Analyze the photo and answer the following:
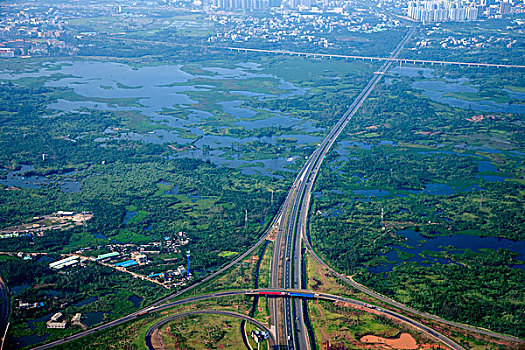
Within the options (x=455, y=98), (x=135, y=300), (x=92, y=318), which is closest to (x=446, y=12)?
(x=455, y=98)

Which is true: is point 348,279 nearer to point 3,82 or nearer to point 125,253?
point 125,253

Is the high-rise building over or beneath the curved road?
over

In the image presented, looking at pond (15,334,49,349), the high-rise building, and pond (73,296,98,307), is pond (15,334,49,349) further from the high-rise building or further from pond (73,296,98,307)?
the high-rise building

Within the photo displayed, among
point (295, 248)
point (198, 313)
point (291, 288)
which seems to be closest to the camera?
point (198, 313)

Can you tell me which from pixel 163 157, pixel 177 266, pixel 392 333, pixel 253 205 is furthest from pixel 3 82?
pixel 392 333

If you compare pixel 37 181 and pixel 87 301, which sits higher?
pixel 37 181

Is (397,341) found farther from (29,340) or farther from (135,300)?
(29,340)

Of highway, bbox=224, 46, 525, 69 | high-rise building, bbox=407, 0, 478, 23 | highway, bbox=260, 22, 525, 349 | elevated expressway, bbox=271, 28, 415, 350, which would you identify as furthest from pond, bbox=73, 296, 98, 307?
high-rise building, bbox=407, 0, 478, 23

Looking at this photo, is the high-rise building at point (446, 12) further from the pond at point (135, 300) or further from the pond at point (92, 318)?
the pond at point (92, 318)
